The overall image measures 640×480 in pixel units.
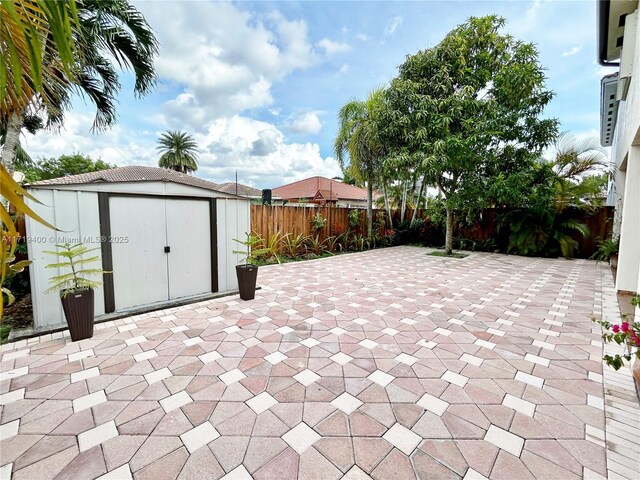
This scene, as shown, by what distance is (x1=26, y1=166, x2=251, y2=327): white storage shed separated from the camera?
3184 millimetres

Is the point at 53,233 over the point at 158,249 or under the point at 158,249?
over

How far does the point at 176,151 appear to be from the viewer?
2564cm

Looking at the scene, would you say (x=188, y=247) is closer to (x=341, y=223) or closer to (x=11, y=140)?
(x=11, y=140)

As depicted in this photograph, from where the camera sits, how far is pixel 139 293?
13.0ft

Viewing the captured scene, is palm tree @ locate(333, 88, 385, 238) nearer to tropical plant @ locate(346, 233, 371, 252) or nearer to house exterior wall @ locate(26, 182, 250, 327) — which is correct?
tropical plant @ locate(346, 233, 371, 252)

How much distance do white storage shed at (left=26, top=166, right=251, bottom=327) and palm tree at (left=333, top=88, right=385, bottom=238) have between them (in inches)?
230

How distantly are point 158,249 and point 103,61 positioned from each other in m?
4.09

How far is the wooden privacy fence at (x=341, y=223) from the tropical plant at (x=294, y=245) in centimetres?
16

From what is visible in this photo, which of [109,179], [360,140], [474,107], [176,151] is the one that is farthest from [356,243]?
[176,151]

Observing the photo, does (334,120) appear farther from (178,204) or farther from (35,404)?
(35,404)

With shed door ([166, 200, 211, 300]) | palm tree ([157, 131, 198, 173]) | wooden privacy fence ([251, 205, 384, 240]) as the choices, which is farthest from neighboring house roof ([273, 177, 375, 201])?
palm tree ([157, 131, 198, 173])

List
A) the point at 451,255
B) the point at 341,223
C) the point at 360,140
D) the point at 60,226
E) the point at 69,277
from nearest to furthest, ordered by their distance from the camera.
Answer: the point at 69,277 < the point at 60,226 < the point at 451,255 < the point at 360,140 < the point at 341,223

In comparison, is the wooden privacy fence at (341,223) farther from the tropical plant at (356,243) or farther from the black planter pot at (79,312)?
the black planter pot at (79,312)

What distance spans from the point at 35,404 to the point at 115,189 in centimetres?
256
